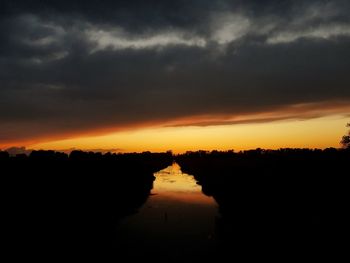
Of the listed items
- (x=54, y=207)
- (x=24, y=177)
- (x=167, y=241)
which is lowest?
(x=167, y=241)

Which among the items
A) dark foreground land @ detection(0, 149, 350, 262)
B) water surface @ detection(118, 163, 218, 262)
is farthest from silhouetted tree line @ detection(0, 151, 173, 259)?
water surface @ detection(118, 163, 218, 262)

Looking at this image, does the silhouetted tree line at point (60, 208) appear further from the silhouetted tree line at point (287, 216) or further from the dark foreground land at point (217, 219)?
the silhouetted tree line at point (287, 216)

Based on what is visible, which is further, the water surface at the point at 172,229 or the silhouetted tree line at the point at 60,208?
the water surface at the point at 172,229

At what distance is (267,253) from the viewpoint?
67.4ft

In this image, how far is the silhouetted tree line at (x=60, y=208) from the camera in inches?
982

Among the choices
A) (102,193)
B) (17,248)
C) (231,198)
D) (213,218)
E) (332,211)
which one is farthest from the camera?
(102,193)

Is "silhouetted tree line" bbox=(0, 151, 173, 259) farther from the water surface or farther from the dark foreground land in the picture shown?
the water surface

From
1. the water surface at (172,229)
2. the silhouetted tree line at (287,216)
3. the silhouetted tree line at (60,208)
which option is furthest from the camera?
the water surface at (172,229)

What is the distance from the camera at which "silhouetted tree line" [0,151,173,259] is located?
25.0 metres

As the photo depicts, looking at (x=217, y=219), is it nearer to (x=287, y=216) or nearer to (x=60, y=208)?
(x=287, y=216)

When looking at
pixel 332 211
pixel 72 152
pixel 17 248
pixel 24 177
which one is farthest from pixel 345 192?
pixel 72 152

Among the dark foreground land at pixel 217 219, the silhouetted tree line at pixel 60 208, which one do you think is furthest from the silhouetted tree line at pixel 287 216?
the silhouetted tree line at pixel 60 208

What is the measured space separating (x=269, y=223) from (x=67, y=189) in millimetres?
24600

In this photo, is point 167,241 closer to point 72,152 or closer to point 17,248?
point 17,248
